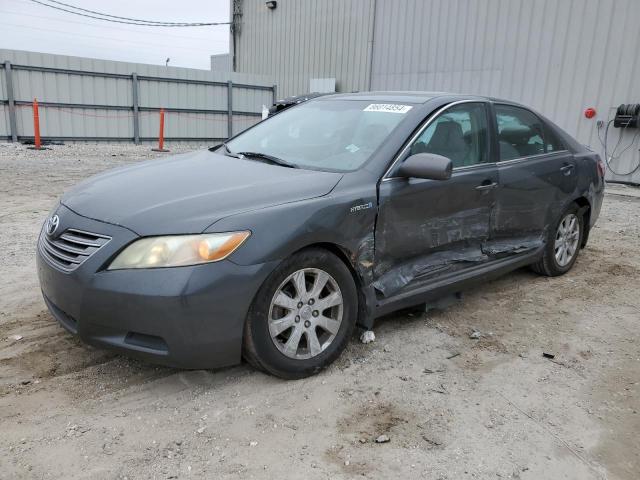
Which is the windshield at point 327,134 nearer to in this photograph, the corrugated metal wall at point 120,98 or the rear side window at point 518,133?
the rear side window at point 518,133

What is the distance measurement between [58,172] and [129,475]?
9.71 meters

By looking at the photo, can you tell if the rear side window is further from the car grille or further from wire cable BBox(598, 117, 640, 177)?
wire cable BBox(598, 117, 640, 177)

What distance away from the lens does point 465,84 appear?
45.8 ft

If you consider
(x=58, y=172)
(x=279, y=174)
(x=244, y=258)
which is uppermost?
(x=279, y=174)

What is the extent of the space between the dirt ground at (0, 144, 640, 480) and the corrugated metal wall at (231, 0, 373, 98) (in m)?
14.2

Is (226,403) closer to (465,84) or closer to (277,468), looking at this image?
(277,468)

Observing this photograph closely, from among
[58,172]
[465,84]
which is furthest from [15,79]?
[465,84]

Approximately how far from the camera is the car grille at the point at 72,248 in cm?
270

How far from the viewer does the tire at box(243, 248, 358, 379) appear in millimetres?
2785

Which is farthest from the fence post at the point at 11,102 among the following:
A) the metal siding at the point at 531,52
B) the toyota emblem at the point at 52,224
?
the toyota emblem at the point at 52,224

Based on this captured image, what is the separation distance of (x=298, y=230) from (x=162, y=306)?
0.77m

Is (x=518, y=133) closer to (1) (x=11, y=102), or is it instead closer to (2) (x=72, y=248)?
(2) (x=72, y=248)

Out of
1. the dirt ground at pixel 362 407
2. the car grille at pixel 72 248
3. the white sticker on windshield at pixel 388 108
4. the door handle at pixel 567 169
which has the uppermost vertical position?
the white sticker on windshield at pixel 388 108

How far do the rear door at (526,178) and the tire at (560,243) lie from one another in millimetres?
174
